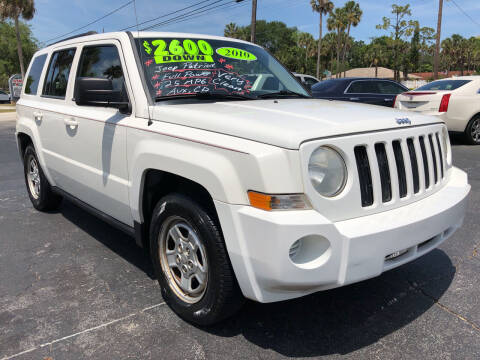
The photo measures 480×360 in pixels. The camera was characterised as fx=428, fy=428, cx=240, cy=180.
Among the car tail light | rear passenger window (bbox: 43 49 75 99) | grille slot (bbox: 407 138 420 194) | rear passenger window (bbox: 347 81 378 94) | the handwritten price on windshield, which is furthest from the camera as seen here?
rear passenger window (bbox: 347 81 378 94)

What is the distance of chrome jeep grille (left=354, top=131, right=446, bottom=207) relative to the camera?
2.26m

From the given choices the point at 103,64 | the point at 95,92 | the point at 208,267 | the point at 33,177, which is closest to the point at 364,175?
the point at 208,267

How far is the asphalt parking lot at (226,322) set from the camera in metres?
2.42

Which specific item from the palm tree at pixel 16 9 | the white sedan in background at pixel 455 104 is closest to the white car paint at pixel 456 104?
the white sedan in background at pixel 455 104

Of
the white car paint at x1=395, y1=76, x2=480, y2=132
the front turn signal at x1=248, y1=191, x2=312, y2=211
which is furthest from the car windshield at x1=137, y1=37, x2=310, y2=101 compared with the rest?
the white car paint at x1=395, y1=76, x2=480, y2=132

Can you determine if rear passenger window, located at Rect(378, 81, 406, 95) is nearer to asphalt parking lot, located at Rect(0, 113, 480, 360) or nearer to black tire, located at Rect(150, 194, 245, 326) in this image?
asphalt parking lot, located at Rect(0, 113, 480, 360)

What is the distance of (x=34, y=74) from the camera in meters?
4.87

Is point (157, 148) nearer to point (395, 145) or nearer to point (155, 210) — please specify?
point (155, 210)

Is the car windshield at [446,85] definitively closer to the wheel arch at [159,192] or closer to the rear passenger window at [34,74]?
the rear passenger window at [34,74]

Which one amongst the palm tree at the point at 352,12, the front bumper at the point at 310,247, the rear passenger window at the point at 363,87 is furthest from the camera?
the palm tree at the point at 352,12

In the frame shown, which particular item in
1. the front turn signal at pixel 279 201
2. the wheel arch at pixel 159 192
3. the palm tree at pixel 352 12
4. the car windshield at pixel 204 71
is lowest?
the wheel arch at pixel 159 192

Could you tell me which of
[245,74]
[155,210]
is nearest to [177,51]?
[245,74]

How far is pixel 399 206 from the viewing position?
2416 mm

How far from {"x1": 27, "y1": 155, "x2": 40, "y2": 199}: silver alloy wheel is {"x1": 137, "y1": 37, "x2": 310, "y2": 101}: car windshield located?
8.33 feet
